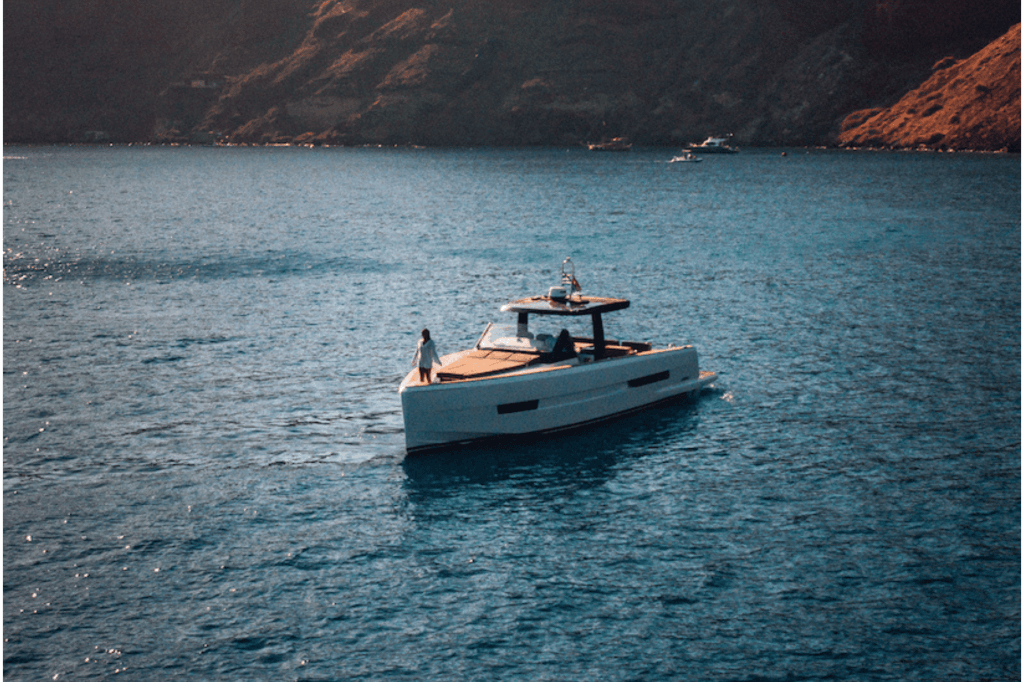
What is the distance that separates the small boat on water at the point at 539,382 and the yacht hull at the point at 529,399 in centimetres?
3

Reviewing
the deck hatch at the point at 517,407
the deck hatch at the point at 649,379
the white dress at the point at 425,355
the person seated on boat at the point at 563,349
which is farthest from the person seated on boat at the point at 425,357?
the deck hatch at the point at 649,379

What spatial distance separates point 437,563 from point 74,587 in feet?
25.1

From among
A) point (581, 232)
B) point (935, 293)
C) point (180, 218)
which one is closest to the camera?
point (935, 293)

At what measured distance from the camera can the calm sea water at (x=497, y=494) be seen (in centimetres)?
1883

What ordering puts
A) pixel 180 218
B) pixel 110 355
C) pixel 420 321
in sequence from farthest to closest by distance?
1. pixel 180 218
2. pixel 420 321
3. pixel 110 355

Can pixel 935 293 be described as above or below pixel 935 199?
below

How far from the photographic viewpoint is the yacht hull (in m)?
28.2

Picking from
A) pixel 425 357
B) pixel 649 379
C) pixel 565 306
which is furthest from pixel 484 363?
pixel 649 379

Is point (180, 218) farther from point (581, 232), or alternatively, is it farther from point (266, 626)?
point (266, 626)

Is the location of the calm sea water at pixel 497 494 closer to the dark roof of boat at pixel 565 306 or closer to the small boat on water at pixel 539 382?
the small boat on water at pixel 539 382

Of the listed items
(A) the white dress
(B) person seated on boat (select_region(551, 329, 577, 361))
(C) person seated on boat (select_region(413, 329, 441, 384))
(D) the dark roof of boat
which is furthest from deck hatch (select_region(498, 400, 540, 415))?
(D) the dark roof of boat

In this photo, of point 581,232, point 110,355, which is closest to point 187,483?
point 110,355

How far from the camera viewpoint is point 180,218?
103250 millimetres

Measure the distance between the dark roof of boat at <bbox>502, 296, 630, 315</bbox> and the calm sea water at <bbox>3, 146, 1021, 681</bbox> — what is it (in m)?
3.84
